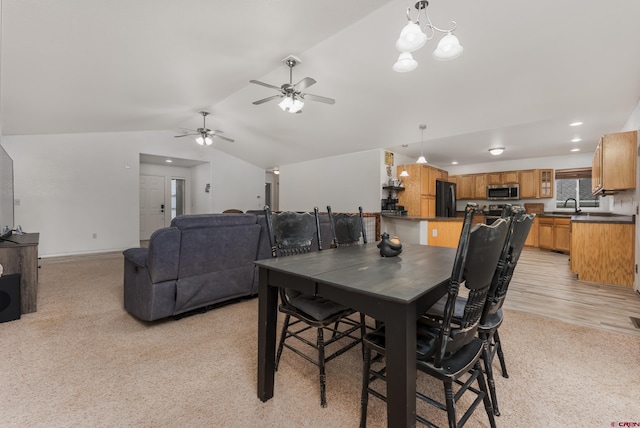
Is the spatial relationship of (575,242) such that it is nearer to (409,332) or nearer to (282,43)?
(409,332)

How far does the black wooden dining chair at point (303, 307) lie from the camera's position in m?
1.58

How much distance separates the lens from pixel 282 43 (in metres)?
3.23

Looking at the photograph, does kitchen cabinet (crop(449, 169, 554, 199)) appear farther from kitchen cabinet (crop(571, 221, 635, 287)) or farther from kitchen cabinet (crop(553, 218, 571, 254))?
kitchen cabinet (crop(571, 221, 635, 287))

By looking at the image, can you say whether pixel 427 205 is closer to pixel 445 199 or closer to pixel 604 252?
pixel 445 199

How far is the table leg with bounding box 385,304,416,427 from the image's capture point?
964mm

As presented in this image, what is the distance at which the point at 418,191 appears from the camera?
20.4ft

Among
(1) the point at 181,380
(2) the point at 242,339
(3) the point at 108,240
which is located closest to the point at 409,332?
(1) the point at 181,380

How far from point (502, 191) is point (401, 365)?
25.1 feet

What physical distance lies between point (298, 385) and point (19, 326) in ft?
8.52

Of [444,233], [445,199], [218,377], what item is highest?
→ [445,199]

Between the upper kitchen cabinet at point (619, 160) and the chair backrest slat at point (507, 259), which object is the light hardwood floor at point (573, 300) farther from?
the chair backrest slat at point (507, 259)

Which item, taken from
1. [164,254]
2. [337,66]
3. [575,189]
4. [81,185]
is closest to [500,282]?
[164,254]

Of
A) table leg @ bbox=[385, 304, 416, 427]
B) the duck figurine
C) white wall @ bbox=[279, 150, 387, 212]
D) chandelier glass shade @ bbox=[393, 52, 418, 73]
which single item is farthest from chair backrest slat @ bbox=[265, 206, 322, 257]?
white wall @ bbox=[279, 150, 387, 212]

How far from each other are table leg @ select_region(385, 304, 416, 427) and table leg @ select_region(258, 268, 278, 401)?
0.70 metres
